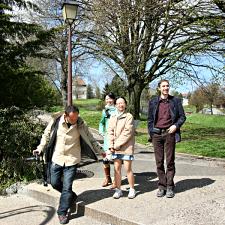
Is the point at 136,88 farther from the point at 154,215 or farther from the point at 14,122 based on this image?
the point at 154,215

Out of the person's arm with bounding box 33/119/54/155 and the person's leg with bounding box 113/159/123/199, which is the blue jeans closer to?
the person's arm with bounding box 33/119/54/155

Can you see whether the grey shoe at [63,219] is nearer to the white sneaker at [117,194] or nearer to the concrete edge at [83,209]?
the concrete edge at [83,209]

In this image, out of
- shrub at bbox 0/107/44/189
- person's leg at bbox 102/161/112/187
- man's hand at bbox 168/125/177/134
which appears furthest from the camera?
shrub at bbox 0/107/44/189

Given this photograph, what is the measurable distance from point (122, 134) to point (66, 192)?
51.7 inches

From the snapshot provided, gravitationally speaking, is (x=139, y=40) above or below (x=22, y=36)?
above

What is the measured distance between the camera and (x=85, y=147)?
6.14 m

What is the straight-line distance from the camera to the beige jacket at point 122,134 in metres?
6.26

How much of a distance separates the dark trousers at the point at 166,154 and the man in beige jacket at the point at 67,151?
110cm

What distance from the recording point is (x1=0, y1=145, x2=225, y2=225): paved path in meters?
5.38

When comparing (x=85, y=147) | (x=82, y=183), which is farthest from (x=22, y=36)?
(x=85, y=147)

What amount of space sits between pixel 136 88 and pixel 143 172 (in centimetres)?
1511

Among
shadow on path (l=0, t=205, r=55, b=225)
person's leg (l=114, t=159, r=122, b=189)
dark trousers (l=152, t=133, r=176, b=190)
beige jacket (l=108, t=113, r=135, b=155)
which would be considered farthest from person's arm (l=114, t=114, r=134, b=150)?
shadow on path (l=0, t=205, r=55, b=225)

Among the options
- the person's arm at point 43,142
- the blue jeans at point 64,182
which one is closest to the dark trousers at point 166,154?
the blue jeans at point 64,182

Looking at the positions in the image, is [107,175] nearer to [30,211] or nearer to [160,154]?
[160,154]
